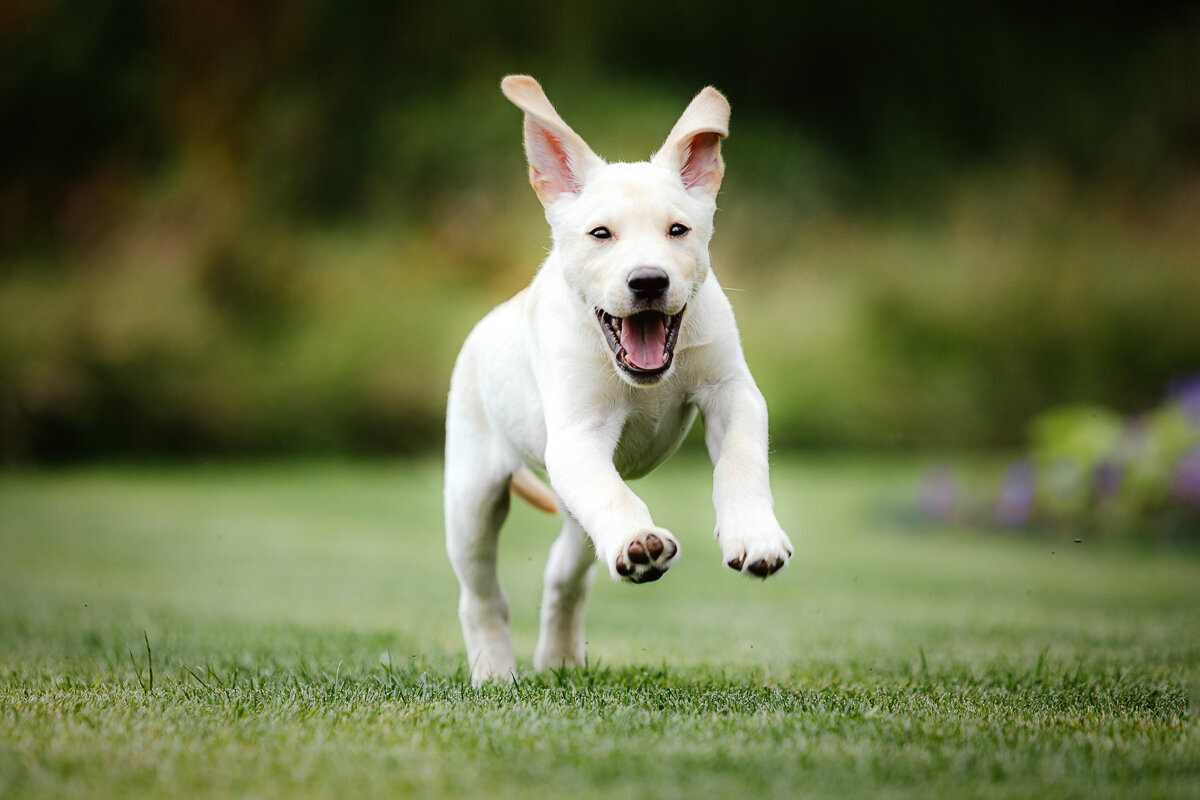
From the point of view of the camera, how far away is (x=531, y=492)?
4746mm

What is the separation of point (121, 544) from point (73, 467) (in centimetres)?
538

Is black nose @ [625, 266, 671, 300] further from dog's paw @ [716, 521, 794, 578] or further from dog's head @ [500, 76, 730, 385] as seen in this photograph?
dog's paw @ [716, 521, 794, 578]

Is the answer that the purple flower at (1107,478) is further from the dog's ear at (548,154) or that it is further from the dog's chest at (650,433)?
the dog's ear at (548,154)

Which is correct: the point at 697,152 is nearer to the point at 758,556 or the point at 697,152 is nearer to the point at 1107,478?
the point at 758,556

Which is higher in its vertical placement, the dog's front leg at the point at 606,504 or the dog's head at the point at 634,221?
the dog's head at the point at 634,221

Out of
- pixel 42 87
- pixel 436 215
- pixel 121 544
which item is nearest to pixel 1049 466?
pixel 121 544

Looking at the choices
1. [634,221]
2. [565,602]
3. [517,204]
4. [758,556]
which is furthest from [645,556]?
[517,204]

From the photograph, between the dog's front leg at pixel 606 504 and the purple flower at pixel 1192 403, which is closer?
the dog's front leg at pixel 606 504

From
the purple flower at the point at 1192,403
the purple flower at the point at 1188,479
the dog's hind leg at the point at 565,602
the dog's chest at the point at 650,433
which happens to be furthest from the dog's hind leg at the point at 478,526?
the purple flower at the point at 1192,403

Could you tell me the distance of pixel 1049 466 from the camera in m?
9.88

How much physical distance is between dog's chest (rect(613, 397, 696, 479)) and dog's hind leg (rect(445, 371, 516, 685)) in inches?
23.3

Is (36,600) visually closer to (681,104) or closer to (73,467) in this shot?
(73,467)

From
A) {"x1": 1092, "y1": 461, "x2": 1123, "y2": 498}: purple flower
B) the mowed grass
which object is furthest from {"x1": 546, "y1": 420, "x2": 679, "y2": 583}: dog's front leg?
{"x1": 1092, "y1": 461, "x2": 1123, "y2": 498}: purple flower

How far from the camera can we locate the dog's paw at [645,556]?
3035 mm
